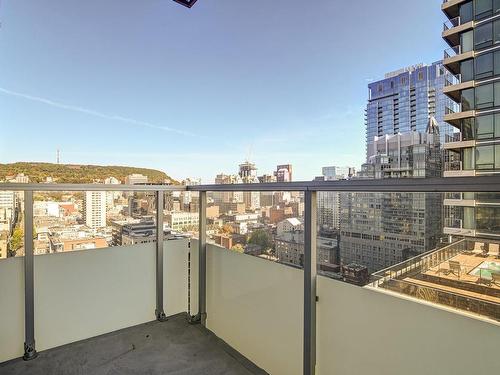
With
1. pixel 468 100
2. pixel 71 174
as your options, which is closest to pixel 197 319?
pixel 71 174

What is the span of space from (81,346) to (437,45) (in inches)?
241

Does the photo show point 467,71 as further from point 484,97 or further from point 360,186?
point 360,186

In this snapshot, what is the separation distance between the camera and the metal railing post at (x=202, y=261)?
2.00 meters

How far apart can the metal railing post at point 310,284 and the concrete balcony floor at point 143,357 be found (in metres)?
0.44

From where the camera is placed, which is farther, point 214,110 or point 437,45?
point 214,110

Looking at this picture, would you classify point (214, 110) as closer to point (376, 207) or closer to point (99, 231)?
point (99, 231)

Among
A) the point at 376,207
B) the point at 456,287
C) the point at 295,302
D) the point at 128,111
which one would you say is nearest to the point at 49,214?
the point at 295,302

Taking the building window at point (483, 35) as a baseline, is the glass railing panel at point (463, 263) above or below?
below

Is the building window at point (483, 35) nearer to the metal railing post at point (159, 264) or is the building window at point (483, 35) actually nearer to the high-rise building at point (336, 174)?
the high-rise building at point (336, 174)

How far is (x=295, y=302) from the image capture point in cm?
131

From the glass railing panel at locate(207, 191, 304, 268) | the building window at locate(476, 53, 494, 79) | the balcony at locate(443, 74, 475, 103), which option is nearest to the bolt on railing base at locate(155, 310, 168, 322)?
the glass railing panel at locate(207, 191, 304, 268)

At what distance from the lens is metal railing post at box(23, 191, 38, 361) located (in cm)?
157

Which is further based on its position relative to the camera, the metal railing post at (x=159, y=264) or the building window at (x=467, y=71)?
the building window at (x=467, y=71)

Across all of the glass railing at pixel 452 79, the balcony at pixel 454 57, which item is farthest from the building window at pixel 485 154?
the balcony at pixel 454 57
